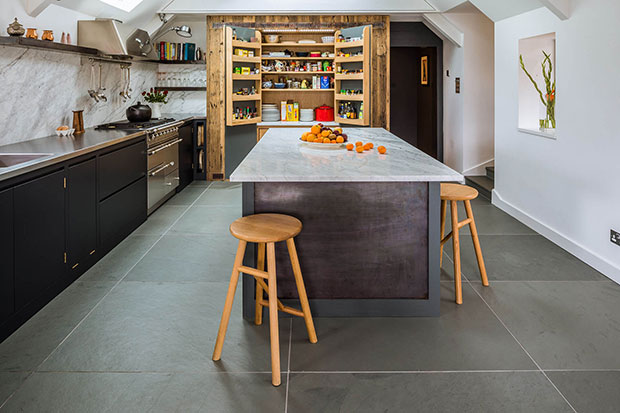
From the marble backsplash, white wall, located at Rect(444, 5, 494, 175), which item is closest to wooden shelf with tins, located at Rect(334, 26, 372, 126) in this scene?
white wall, located at Rect(444, 5, 494, 175)

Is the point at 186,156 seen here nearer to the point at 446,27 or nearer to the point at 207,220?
the point at 207,220

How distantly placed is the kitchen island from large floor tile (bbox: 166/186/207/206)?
3.50 meters

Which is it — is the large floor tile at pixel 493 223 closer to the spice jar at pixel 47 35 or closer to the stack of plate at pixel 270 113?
the stack of plate at pixel 270 113

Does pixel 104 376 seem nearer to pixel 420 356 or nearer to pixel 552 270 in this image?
pixel 420 356

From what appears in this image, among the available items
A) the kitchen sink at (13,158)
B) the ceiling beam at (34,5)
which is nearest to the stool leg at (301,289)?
the kitchen sink at (13,158)

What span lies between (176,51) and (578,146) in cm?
557

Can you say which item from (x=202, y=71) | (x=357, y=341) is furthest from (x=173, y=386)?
(x=202, y=71)

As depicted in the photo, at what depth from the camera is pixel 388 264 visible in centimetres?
304

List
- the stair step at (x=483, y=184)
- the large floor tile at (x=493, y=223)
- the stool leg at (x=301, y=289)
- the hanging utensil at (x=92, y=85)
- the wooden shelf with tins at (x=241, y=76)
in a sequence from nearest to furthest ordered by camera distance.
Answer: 1. the stool leg at (x=301, y=289)
2. the large floor tile at (x=493, y=223)
3. the hanging utensil at (x=92, y=85)
4. the stair step at (x=483, y=184)
5. the wooden shelf with tins at (x=241, y=76)

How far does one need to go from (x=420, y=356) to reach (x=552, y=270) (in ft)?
5.80

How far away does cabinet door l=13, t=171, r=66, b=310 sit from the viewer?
291cm

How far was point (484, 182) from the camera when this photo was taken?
6926mm

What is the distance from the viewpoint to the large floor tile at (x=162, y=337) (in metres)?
2.54

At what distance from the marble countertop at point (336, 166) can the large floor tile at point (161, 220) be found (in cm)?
156
